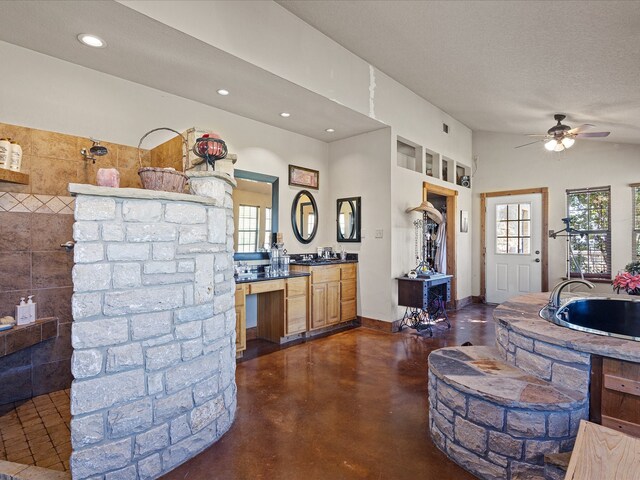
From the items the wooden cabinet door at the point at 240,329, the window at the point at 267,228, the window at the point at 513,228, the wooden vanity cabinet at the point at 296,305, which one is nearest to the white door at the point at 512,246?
the window at the point at 513,228

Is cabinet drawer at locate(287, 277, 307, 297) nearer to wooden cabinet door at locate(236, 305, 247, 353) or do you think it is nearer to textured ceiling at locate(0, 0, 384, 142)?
wooden cabinet door at locate(236, 305, 247, 353)

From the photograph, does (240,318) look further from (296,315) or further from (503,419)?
(503,419)

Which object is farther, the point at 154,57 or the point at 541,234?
the point at 541,234

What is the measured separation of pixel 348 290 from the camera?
15.9 feet

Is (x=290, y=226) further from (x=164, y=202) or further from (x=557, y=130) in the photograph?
(x=557, y=130)

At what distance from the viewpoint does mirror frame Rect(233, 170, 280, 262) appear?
13.8ft

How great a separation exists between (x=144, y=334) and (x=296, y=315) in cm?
251

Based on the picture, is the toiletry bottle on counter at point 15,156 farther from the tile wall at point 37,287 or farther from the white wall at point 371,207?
the white wall at point 371,207

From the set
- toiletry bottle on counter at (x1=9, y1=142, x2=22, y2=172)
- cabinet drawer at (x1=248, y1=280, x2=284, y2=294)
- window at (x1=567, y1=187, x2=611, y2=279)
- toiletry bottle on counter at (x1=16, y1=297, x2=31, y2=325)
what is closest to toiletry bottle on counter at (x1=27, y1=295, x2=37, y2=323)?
toiletry bottle on counter at (x1=16, y1=297, x2=31, y2=325)

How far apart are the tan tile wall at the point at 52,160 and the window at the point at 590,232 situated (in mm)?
6731

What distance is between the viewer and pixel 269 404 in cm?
258

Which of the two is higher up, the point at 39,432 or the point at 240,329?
the point at 240,329

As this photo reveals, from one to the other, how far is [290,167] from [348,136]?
103 cm

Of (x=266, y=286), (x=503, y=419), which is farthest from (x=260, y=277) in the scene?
(x=503, y=419)
